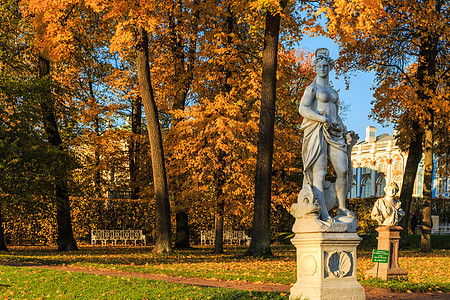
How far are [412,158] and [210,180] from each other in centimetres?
837

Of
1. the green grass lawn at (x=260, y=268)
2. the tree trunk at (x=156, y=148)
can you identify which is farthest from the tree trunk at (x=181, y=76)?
the green grass lawn at (x=260, y=268)

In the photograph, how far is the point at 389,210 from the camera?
12422 millimetres

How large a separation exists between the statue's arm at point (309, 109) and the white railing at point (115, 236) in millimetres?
21888

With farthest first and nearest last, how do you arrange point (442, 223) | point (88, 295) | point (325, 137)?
point (442, 223) → point (88, 295) → point (325, 137)

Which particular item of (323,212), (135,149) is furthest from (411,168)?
(323,212)

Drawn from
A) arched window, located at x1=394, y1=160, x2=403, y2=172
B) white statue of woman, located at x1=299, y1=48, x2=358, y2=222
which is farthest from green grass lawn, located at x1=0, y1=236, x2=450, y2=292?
arched window, located at x1=394, y1=160, x2=403, y2=172

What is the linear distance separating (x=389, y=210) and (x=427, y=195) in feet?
31.4

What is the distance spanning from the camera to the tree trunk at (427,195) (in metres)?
20.4

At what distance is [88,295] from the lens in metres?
9.24

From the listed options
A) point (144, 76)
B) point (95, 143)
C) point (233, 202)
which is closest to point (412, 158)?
point (233, 202)

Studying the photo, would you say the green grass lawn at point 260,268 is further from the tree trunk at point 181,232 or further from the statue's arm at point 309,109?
the tree trunk at point 181,232

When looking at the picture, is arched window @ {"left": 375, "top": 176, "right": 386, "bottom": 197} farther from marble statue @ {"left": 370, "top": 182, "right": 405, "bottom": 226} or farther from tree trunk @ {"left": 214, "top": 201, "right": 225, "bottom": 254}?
marble statue @ {"left": 370, "top": 182, "right": 405, "bottom": 226}

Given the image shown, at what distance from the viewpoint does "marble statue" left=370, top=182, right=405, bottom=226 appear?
12.4 m

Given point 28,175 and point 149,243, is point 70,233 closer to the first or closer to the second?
point 28,175
